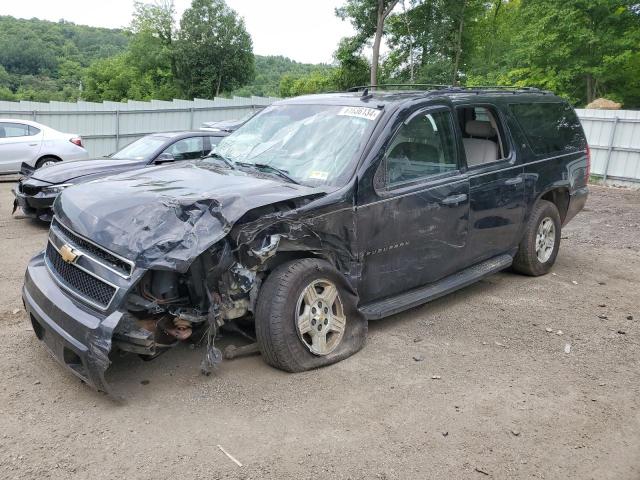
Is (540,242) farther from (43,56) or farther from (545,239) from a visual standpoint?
(43,56)

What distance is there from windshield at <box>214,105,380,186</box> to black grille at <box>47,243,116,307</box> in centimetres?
160

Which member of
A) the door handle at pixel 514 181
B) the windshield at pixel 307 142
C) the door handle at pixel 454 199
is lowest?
the door handle at pixel 454 199

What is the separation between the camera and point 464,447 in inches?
125

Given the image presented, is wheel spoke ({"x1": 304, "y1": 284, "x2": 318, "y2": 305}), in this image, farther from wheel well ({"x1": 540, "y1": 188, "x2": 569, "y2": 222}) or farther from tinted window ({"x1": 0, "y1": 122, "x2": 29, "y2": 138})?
tinted window ({"x1": 0, "y1": 122, "x2": 29, "y2": 138})

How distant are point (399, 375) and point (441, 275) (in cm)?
131

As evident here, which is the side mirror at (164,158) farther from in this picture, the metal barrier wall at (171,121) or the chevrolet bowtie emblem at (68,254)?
the metal barrier wall at (171,121)

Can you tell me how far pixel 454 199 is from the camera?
4.88 m

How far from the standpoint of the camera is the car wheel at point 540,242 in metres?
6.04

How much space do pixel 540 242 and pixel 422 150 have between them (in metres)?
2.34

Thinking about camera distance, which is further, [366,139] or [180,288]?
[366,139]

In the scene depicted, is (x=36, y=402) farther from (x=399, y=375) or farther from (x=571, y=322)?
(x=571, y=322)

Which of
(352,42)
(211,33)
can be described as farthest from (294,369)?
(211,33)

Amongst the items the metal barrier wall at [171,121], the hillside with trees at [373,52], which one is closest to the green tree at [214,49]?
the hillside with trees at [373,52]

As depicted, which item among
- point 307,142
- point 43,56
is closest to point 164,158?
point 307,142
